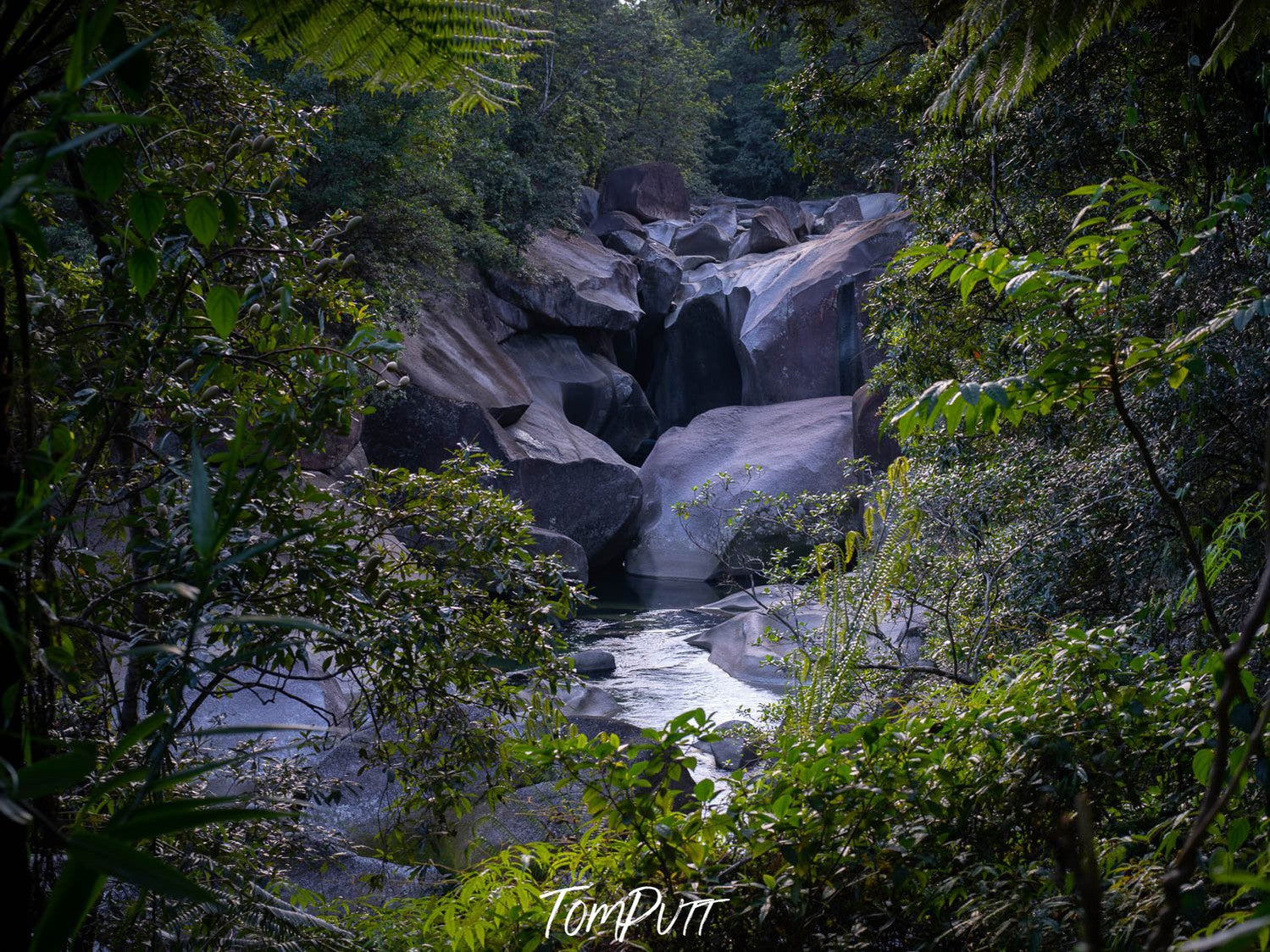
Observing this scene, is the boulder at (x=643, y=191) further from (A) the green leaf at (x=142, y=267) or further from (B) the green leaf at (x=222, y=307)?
(A) the green leaf at (x=142, y=267)

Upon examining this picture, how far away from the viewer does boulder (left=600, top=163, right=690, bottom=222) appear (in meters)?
23.0

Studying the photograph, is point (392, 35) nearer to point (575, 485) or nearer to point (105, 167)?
point (105, 167)

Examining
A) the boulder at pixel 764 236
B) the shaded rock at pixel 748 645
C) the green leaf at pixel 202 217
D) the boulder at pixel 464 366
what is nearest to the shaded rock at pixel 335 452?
the boulder at pixel 464 366

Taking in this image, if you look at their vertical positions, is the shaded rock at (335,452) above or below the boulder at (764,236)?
below

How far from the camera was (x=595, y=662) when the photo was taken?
932 cm

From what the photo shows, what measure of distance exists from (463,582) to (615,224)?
2049 centimetres

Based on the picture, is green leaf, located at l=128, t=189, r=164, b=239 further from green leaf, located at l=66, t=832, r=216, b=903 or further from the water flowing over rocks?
the water flowing over rocks

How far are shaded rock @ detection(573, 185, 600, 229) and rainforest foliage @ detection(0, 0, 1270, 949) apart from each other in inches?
750

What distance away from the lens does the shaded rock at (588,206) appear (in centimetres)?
2239

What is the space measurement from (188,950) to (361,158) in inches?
406

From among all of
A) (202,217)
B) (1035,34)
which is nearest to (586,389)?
(1035,34)

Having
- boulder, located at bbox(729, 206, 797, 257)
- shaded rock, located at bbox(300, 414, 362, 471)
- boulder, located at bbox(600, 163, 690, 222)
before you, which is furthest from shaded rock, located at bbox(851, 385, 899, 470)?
boulder, located at bbox(600, 163, 690, 222)

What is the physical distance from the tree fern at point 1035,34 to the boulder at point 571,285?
13.7m

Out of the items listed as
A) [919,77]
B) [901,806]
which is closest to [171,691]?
[901,806]
